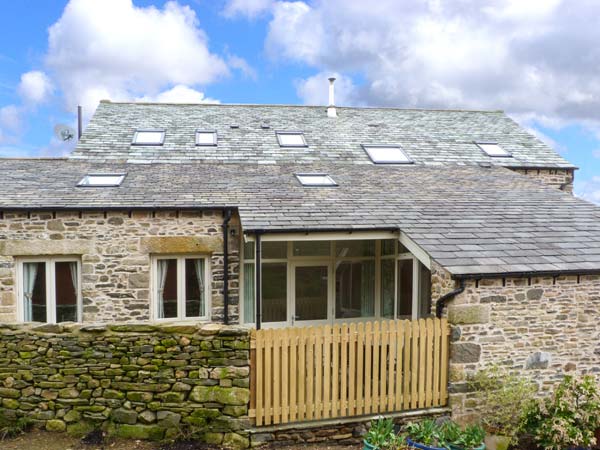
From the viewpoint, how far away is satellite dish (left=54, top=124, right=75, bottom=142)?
17.3 m

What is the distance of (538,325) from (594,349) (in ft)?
3.79

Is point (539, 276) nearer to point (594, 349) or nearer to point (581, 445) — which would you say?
point (594, 349)

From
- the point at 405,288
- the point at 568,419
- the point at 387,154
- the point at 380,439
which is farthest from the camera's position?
the point at 387,154

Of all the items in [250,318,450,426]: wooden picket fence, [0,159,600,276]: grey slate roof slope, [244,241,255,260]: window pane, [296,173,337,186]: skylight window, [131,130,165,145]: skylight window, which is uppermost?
[131,130,165,145]: skylight window

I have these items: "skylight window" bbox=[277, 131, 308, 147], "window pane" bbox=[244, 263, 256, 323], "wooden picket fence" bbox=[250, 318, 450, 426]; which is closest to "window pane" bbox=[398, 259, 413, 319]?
"wooden picket fence" bbox=[250, 318, 450, 426]

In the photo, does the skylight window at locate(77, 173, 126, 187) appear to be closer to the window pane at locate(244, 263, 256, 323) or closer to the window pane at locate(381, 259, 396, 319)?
the window pane at locate(244, 263, 256, 323)

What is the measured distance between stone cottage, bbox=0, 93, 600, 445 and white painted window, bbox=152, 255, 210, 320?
41mm

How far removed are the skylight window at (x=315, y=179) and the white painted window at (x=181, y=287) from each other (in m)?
3.13

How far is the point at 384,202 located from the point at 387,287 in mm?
1907

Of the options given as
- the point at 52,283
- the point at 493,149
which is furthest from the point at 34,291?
the point at 493,149

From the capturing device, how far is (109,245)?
964 cm

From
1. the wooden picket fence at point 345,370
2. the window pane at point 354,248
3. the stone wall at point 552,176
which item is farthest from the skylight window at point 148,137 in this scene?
the stone wall at point 552,176

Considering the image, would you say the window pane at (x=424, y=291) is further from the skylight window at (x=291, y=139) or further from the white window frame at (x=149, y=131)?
the white window frame at (x=149, y=131)

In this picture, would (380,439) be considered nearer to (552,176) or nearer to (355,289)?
(355,289)
